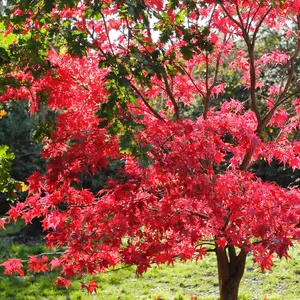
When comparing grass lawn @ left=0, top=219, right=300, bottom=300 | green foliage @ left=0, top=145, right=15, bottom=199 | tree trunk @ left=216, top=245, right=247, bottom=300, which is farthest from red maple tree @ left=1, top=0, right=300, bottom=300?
grass lawn @ left=0, top=219, right=300, bottom=300

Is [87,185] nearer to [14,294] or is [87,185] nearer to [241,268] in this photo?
[14,294]

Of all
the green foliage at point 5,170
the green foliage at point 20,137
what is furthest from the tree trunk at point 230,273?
the green foliage at point 20,137

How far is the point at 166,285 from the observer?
6.51m

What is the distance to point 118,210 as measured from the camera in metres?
3.60

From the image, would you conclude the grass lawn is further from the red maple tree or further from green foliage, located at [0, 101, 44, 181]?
green foliage, located at [0, 101, 44, 181]

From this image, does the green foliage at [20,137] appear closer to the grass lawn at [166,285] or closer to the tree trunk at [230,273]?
the grass lawn at [166,285]

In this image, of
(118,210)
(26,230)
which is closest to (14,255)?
(26,230)

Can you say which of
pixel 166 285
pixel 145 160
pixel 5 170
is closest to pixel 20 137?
pixel 5 170

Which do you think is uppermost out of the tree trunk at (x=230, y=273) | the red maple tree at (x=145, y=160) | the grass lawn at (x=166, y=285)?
the red maple tree at (x=145, y=160)

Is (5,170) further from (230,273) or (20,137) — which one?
(20,137)

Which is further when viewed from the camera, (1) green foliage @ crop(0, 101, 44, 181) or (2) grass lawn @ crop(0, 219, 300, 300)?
(1) green foliage @ crop(0, 101, 44, 181)

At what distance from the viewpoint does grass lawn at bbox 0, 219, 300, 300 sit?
6000 mm

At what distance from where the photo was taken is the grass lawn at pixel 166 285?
6.00 m

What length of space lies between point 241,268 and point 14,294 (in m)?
3.00
